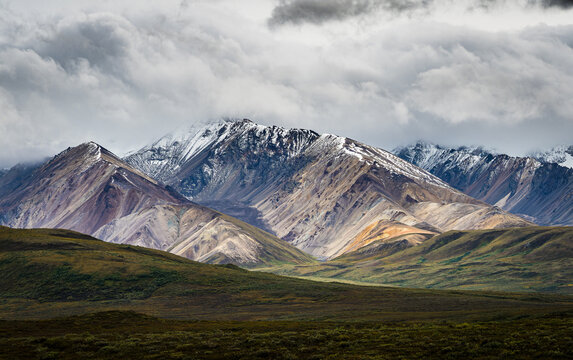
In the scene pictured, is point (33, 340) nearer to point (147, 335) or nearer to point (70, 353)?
point (70, 353)

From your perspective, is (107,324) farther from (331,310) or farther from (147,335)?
(331,310)

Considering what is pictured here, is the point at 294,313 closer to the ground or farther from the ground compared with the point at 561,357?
farther from the ground

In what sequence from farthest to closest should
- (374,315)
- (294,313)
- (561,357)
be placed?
(294,313)
(374,315)
(561,357)

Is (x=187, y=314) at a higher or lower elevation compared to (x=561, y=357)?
higher

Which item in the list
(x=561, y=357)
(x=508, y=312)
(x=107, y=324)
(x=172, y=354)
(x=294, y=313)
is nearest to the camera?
(x=561, y=357)

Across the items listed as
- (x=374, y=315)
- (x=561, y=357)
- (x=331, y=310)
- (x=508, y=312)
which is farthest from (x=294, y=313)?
(x=561, y=357)

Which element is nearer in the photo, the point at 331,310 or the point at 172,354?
the point at 172,354

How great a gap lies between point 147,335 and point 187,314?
81363 mm

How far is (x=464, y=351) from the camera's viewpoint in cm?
8556

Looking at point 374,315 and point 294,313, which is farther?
point 294,313

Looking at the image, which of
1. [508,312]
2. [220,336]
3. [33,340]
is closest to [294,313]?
[508,312]

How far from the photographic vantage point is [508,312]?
497 ft

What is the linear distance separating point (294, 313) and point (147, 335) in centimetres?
7763

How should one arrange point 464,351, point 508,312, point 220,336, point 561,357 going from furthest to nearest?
point 508,312 → point 220,336 → point 464,351 → point 561,357
